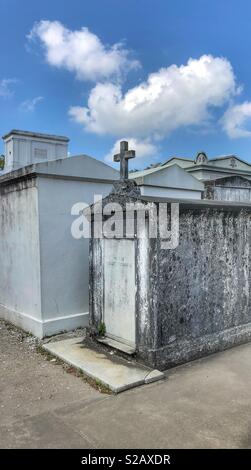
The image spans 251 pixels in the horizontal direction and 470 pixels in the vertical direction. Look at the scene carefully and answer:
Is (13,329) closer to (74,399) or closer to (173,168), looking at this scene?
(74,399)

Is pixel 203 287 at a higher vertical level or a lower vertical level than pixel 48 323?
higher

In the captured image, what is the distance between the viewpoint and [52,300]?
627 cm

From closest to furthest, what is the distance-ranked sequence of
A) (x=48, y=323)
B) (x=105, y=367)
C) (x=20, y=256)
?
(x=105, y=367) < (x=48, y=323) < (x=20, y=256)

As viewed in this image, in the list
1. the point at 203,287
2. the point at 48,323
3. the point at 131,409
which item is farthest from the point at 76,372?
the point at 203,287

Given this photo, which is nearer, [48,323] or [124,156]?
[124,156]

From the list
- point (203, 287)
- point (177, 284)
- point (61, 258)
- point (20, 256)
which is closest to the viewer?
point (177, 284)

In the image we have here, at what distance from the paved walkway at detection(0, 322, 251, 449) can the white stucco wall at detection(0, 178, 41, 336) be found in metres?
1.43

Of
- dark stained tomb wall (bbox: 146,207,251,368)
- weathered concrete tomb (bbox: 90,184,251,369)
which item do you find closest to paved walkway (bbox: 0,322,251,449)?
dark stained tomb wall (bbox: 146,207,251,368)

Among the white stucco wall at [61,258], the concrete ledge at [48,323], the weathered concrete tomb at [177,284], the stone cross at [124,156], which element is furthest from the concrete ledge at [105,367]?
the stone cross at [124,156]

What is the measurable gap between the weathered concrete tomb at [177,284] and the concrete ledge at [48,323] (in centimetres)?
78

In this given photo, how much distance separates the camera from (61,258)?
6.39 m

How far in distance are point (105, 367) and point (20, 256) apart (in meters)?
2.92

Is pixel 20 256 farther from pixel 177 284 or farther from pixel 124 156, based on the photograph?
pixel 177 284

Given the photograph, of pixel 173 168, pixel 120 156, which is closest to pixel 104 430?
pixel 120 156
